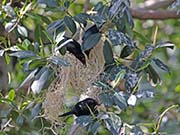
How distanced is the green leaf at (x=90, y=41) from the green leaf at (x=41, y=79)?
9 cm

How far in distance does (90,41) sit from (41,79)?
0.40 feet

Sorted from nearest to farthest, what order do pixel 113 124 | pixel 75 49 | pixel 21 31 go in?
pixel 113 124, pixel 75 49, pixel 21 31

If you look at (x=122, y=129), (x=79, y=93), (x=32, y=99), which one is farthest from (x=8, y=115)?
(x=122, y=129)

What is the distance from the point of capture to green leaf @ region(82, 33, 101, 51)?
1107 mm

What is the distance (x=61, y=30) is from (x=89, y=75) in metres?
0.11

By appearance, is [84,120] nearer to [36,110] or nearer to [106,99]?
[106,99]

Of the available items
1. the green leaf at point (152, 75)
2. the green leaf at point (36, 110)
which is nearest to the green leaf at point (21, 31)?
the green leaf at point (36, 110)

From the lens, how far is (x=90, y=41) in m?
1.11

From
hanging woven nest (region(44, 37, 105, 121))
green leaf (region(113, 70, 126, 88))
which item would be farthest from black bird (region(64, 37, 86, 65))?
green leaf (region(113, 70, 126, 88))

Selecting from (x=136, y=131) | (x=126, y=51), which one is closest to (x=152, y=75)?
(x=126, y=51)

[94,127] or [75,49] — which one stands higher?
[75,49]

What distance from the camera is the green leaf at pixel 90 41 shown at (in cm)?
111

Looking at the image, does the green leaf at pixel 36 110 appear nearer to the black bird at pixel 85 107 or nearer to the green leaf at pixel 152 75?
the black bird at pixel 85 107

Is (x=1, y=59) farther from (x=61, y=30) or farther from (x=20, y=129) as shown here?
(x=61, y=30)
